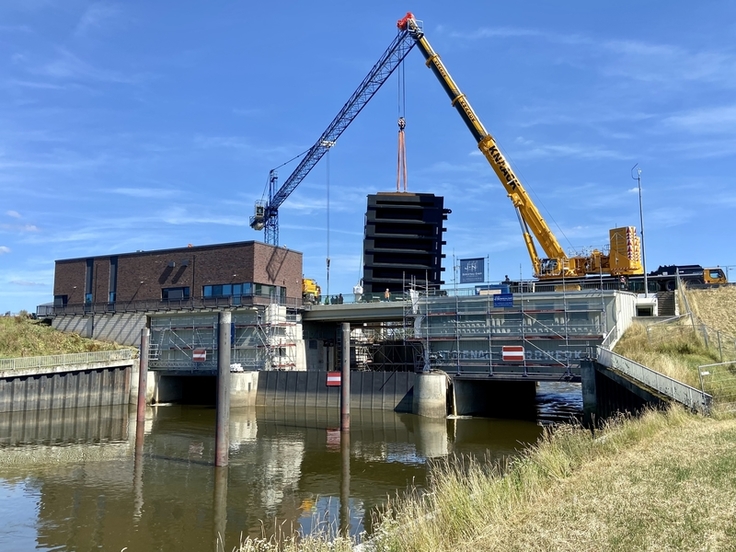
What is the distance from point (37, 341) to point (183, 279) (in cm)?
1265

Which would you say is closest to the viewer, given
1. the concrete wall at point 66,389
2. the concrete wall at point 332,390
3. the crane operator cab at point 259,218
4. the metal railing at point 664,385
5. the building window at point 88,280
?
the metal railing at point 664,385

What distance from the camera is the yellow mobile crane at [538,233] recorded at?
39375mm

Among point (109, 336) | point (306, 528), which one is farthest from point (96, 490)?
point (109, 336)

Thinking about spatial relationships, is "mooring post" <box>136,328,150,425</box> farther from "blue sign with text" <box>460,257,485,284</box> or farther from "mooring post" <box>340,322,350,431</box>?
"blue sign with text" <box>460,257,485,284</box>

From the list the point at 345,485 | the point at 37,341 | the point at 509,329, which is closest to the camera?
the point at 345,485

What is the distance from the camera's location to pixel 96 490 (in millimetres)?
18594

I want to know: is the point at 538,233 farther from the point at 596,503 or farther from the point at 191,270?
the point at 596,503

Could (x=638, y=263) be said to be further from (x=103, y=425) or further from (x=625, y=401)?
(x=103, y=425)

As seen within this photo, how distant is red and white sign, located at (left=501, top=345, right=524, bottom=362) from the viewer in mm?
35844

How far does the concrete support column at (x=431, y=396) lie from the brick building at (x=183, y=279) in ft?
54.8

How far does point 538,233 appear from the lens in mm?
43812

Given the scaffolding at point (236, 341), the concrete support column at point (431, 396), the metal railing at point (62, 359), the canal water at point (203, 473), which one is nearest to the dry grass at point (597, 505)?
the canal water at point (203, 473)

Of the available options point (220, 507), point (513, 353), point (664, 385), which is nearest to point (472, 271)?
point (513, 353)

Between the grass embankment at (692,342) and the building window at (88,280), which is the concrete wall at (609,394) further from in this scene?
the building window at (88,280)
